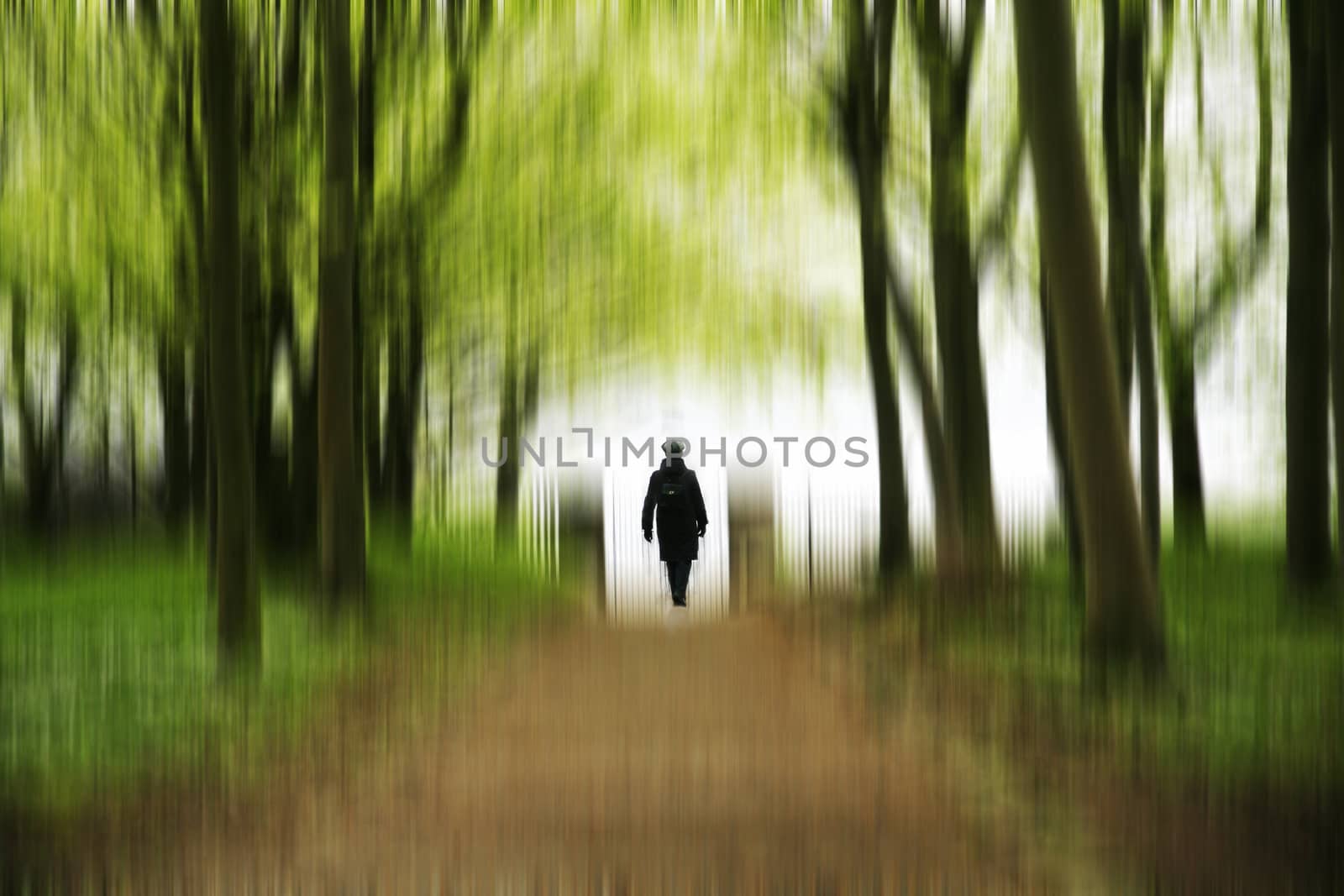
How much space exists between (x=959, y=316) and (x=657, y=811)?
9382 millimetres

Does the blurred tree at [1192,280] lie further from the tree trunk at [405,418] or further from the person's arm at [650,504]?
the tree trunk at [405,418]

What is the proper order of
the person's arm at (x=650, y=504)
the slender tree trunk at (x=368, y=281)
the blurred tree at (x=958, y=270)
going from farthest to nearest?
1. the slender tree trunk at (x=368, y=281)
2. the person's arm at (x=650, y=504)
3. the blurred tree at (x=958, y=270)

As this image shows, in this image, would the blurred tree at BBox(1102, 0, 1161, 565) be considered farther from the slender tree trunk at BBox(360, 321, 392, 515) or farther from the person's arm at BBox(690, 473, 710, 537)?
the slender tree trunk at BBox(360, 321, 392, 515)

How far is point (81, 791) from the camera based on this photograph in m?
6.29

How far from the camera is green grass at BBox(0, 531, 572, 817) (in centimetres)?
677

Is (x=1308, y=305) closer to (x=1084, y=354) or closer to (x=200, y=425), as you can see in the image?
(x=1084, y=354)

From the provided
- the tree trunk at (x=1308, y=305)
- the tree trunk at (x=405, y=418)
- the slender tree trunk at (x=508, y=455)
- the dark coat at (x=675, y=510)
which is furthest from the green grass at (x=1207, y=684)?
the slender tree trunk at (x=508, y=455)

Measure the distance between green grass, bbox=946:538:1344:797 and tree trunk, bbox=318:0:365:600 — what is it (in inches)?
252

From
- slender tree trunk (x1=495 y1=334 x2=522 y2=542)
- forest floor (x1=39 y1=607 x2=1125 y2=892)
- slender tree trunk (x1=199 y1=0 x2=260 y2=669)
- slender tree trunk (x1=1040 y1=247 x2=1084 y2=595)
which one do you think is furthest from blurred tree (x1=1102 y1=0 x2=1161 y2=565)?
slender tree trunk (x1=495 y1=334 x2=522 y2=542)

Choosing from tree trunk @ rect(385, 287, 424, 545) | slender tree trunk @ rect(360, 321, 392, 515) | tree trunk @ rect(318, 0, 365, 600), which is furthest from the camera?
tree trunk @ rect(385, 287, 424, 545)

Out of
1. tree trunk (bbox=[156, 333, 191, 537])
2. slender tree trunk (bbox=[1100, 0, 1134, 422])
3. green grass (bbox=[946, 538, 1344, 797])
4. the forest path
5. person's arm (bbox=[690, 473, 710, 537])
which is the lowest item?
the forest path

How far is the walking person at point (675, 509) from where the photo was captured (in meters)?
14.0

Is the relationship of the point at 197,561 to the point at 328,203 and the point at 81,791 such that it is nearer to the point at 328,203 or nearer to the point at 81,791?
the point at 328,203

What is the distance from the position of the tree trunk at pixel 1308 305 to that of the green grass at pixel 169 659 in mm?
8576
